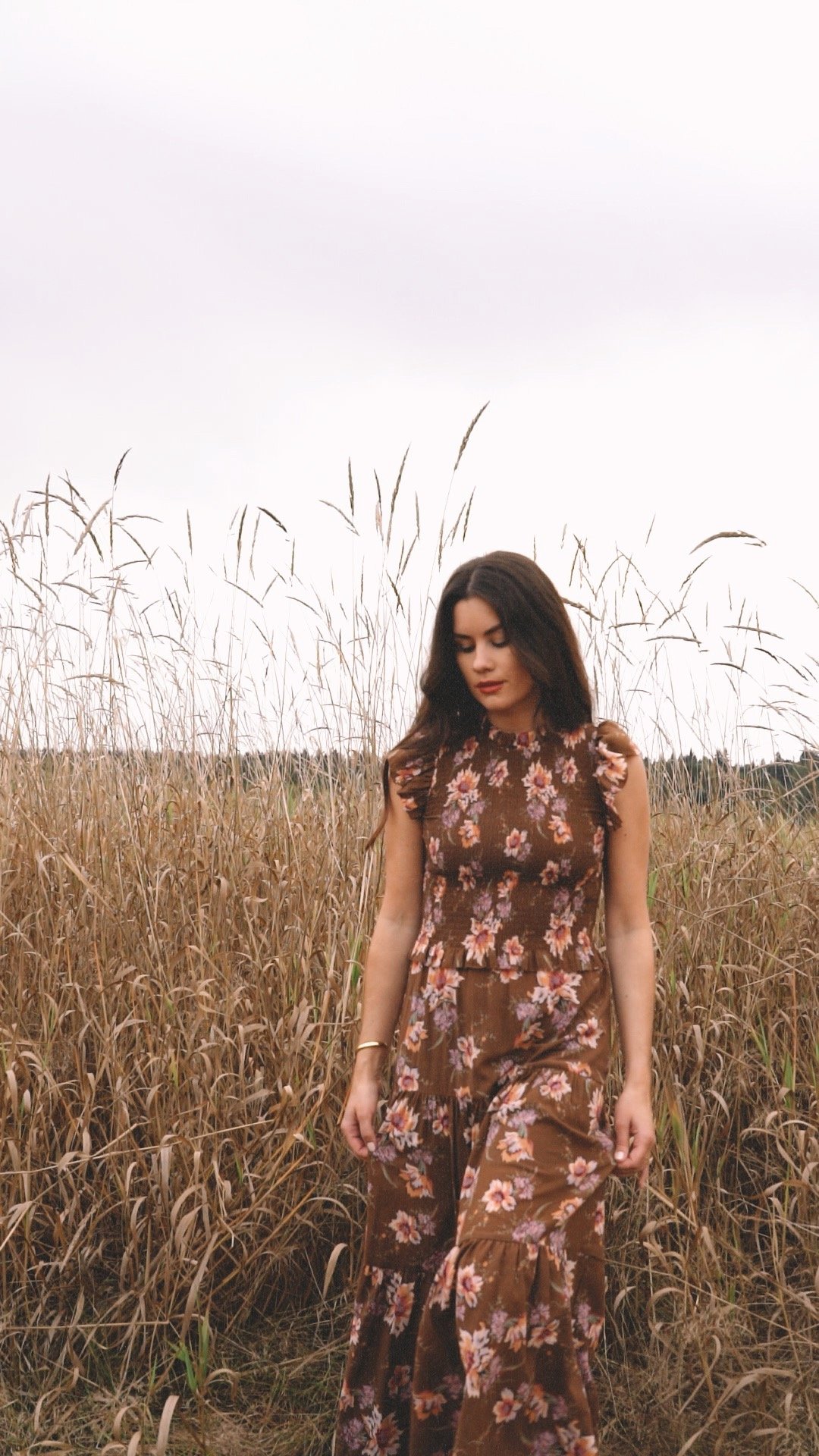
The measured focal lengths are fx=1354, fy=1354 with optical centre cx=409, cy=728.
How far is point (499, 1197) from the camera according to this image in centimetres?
179

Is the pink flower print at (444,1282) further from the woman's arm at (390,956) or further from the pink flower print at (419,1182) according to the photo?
the woman's arm at (390,956)

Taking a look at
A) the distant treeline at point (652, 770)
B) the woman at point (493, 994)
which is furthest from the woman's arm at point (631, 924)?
the distant treeline at point (652, 770)

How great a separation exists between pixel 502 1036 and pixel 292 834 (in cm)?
155

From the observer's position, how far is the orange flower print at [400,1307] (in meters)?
2.06

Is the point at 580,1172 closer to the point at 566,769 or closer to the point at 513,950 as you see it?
the point at 513,950

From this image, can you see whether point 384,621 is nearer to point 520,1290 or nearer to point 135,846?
point 135,846

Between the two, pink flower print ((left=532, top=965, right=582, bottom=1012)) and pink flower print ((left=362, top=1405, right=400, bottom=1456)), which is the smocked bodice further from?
pink flower print ((left=362, top=1405, right=400, bottom=1456))

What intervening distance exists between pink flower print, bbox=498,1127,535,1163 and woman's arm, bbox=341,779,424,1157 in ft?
1.21

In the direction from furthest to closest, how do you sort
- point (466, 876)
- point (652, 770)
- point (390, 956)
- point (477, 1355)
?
point (652, 770)
point (390, 956)
point (466, 876)
point (477, 1355)

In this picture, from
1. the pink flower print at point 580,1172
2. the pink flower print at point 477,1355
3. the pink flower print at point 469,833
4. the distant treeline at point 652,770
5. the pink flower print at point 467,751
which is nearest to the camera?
the pink flower print at point 477,1355

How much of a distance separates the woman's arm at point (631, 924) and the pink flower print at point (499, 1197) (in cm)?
33

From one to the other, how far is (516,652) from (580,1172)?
759 millimetres

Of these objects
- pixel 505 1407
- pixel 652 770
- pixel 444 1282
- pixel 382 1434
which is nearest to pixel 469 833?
pixel 444 1282

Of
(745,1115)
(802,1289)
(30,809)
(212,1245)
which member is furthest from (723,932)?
(30,809)
